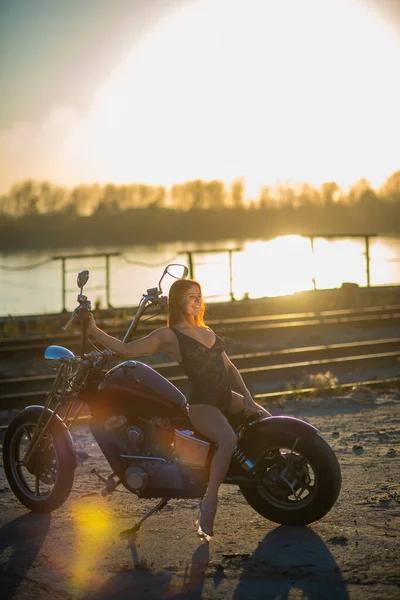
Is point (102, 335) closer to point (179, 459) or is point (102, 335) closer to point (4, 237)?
point (179, 459)

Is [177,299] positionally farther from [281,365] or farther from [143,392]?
[281,365]

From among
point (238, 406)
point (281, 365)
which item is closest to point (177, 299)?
point (238, 406)

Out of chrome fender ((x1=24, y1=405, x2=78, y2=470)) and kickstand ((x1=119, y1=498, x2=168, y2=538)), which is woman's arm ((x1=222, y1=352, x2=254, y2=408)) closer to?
kickstand ((x1=119, y1=498, x2=168, y2=538))

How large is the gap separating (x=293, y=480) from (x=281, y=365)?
7.40 metres

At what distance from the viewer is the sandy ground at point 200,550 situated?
4.60 metres


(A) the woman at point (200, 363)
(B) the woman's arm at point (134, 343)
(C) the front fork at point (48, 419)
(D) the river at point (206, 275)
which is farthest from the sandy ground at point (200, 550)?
(D) the river at point (206, 275)

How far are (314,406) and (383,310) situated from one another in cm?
1020

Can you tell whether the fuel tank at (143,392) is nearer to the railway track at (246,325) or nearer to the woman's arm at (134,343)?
the woman's arm at (134,343)

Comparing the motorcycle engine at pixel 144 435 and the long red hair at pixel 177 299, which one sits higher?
the long red hair at pixel 177 299

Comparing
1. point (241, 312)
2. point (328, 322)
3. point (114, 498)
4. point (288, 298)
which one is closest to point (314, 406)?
point (114, 498)

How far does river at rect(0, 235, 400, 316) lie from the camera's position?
32625 mm

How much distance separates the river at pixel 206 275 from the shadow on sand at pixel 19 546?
693 inches

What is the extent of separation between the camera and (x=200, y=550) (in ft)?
17.0

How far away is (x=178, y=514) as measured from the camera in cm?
590
